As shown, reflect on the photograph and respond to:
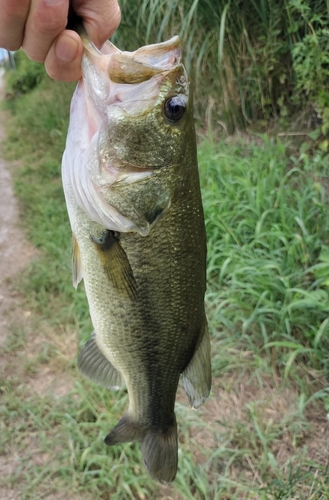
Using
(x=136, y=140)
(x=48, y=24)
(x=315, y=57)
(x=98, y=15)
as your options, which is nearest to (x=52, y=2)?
(x=48, y=24)

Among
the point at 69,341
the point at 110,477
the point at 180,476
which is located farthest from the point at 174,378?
the point at 69,341

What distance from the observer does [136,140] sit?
1271 millimetres

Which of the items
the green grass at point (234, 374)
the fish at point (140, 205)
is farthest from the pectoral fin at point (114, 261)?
the green grass at point (234, 374)

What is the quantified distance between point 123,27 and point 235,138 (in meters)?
1.83

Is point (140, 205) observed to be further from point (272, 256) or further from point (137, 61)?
point (272, 256)

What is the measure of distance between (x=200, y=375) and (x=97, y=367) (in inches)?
14.5

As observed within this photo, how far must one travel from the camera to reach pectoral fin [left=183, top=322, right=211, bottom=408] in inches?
58.3

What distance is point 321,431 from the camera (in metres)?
2.37

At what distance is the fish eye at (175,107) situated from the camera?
4.08ft

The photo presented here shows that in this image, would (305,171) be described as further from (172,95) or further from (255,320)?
(172,95)

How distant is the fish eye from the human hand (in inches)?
9.4

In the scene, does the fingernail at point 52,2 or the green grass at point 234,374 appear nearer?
the fingernail at point 52,2

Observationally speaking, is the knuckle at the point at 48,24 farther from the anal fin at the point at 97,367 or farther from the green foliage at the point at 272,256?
the green foliage at the point at 272,256

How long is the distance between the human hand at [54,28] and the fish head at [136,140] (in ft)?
0.23
